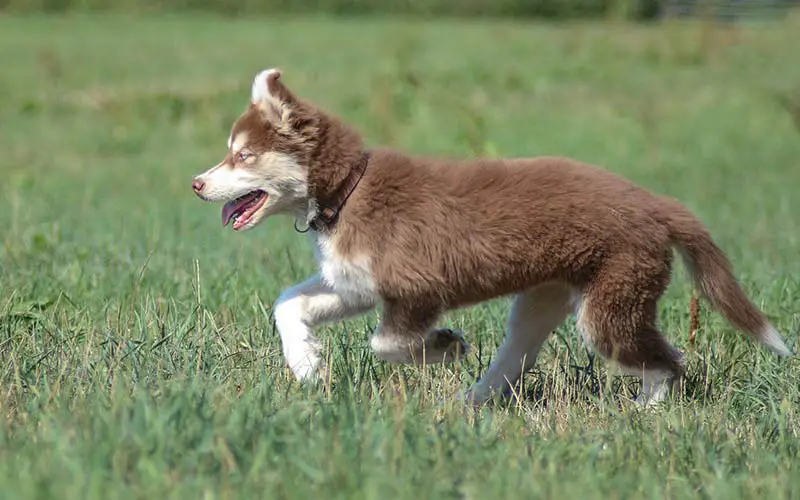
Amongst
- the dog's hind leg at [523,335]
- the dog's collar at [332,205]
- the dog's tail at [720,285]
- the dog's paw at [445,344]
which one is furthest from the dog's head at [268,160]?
the dog's tail at [720,285]

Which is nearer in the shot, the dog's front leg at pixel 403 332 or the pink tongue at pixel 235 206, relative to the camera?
the dog's front leg at pixel 403 332

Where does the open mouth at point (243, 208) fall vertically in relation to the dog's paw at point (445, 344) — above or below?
above

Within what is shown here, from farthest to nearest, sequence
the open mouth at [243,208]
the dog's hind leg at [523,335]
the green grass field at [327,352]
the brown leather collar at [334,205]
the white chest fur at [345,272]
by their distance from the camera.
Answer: the dog's hind leg at [523,335]
the open mouth at [243,208]
the brown leather collar at [334,205]
the white chest fur at [345,272]
the green grass field at [327,352]

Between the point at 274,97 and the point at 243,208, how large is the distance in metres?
0.54

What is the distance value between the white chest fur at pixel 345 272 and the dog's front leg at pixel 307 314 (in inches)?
2.4

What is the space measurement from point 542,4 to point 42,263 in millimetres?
33910

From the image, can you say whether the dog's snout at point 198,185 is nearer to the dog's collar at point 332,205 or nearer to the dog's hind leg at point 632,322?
the dog's collar at point 332,205

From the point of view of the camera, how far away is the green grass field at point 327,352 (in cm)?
391

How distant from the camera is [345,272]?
17.6ft

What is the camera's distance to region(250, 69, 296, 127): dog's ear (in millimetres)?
5539

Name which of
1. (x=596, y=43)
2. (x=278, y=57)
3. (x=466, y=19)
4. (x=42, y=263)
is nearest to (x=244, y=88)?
(x=278, y=57)

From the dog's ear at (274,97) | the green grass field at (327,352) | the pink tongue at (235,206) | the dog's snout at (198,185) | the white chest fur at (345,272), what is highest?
the dog's ear at (274,97)

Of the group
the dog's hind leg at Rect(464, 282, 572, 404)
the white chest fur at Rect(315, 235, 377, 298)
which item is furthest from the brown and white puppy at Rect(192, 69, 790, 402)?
the dog's hind leg at Rect(464, 282, 572, 404)

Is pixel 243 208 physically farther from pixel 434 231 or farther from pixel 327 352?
pixel 434 231
